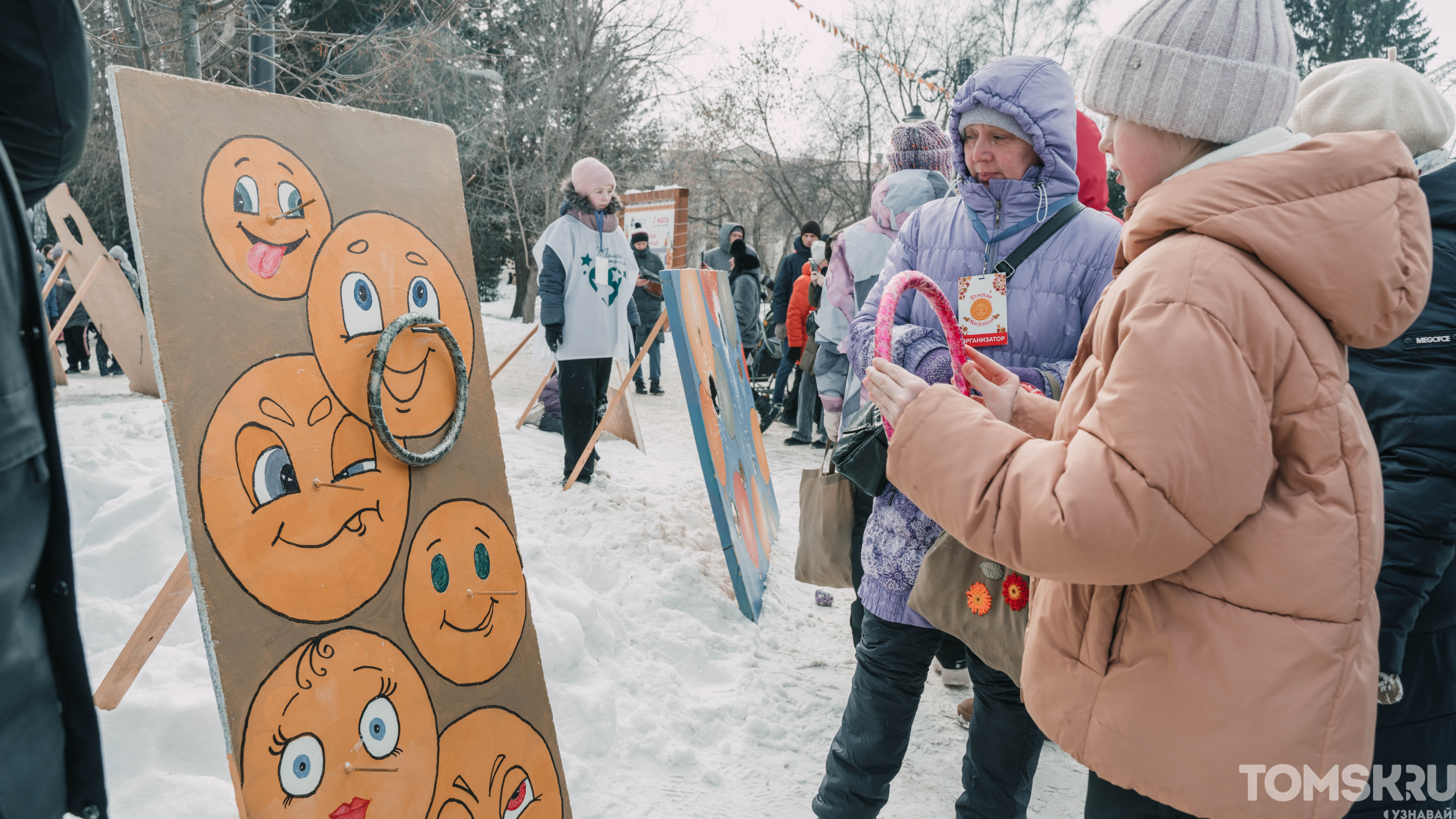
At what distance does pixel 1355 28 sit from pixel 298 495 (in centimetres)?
2928

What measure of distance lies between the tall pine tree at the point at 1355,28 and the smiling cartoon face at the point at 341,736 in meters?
27.4

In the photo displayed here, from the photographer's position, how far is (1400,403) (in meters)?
1.71

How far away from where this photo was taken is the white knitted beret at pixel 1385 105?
6.23ft

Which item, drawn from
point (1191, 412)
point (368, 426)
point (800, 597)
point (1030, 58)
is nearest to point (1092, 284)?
point (1030, 58)

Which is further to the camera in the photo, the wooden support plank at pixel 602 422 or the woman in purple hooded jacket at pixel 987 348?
the wooden support plank at pixel 602 422

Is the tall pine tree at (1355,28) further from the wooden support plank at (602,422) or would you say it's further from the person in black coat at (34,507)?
the person in black coat at (34,507)

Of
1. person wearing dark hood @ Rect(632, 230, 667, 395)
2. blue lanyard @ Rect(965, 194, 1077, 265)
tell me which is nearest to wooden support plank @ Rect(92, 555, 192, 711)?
blue lanyard @ Rect(965, 194, 1077, 265)

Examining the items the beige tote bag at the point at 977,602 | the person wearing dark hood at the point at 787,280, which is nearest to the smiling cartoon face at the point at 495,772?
the beige tote bag at the point at 977,602

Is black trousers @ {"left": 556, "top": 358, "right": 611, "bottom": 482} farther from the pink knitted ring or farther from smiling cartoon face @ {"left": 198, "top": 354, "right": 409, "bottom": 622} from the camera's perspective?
the pink knitted ring

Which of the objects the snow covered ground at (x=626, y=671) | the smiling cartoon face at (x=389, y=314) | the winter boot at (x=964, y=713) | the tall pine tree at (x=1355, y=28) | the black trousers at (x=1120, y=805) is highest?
the tall pine tree at (x=1355, y=28)

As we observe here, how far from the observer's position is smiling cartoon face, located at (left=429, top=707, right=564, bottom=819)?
1.88 metres

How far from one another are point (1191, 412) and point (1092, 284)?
1.09 metres

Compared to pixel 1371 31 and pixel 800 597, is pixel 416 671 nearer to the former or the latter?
pixel 800 597

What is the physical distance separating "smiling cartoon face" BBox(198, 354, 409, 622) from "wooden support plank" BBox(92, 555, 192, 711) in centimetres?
25
